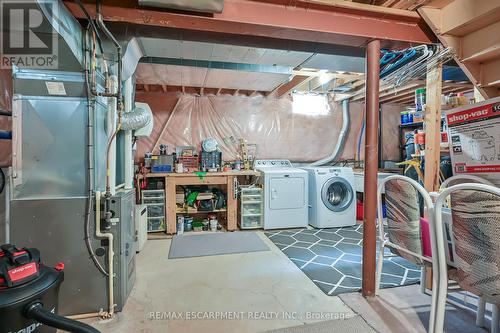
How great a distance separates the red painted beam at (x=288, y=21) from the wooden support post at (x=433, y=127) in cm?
32

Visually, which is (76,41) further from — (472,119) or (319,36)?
(472,119)

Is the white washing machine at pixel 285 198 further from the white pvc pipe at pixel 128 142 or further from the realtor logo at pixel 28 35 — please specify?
the realtor logo at pixel 28 35

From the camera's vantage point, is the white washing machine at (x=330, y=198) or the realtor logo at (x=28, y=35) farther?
the white washing machine at (x=330, y=198)

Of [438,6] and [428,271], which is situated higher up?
[438,6]

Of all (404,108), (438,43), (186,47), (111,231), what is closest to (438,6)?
(438,43)

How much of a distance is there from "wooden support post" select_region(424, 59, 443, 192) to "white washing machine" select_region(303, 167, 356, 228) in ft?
5.96

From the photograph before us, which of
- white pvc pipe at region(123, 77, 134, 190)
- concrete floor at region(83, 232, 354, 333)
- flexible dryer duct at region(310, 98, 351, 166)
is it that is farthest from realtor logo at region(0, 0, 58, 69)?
flexible dryer duct at region(310, 98, 351, 166)

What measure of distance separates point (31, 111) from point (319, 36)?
6.98 feet

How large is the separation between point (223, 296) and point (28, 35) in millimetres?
2272

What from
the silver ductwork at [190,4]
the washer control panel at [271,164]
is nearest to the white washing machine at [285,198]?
the washer control panel at [271,164]

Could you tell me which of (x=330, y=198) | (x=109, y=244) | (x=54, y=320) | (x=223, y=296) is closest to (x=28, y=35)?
(x=109, y=244)

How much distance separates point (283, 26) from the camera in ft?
6.18

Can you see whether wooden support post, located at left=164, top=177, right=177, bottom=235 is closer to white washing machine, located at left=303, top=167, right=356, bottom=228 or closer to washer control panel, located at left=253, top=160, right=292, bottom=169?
washer control panel, located at left=253, top=160, right=292, bottom=169

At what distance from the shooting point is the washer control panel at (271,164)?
4593mm
